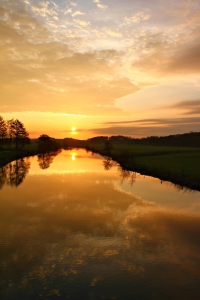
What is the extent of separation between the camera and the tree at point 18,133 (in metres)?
105

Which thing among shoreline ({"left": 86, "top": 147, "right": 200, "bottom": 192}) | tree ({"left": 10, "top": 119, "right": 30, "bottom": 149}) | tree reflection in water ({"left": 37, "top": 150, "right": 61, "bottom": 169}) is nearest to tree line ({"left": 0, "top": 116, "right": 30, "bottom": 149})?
tree ({"left": 10, "top": 119, "right": 30, "bottom": 149})

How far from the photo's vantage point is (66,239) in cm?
1575

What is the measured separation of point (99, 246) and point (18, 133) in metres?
98.1

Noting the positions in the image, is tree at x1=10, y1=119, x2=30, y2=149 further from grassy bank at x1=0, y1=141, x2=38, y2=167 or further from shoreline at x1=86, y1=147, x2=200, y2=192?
shoreline at x1=86, y1=147, x2=200, y2=192

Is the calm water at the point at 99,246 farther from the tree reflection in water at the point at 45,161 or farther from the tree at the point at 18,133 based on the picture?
the tree at the point at 18,133

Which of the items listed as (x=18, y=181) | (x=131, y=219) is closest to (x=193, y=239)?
(x=131, y=219)

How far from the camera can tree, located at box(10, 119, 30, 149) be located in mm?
104812

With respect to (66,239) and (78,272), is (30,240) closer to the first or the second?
(66,239)

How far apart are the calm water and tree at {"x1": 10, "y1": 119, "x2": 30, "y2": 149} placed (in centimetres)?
8211

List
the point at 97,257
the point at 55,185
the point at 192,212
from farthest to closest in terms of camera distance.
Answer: the point at 55,185, the point at 192,212, the point at 97,257

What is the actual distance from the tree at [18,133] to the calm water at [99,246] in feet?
269

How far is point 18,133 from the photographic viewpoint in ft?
347

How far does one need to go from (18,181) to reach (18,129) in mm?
76092

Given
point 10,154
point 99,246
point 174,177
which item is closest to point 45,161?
point 10,154
